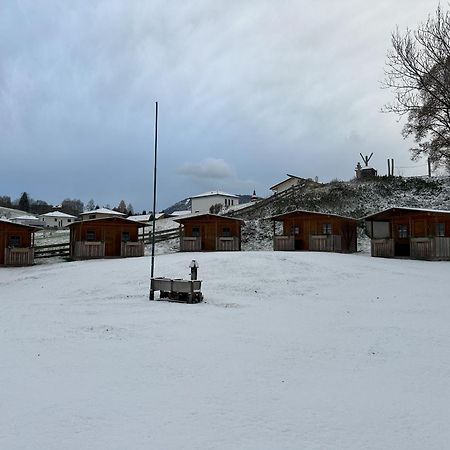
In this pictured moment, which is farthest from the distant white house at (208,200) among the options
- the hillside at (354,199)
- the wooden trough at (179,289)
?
the wooden trough at (179,289)

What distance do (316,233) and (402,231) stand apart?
6323 millimetres

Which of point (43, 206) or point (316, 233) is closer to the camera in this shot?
point (316, 233)

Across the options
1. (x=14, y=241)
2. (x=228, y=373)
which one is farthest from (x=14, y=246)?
(x=228, y=373)

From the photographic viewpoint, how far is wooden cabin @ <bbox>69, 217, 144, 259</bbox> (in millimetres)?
33031

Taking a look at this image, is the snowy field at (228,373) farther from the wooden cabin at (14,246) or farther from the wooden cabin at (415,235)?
the wooden cabin at (14,246)

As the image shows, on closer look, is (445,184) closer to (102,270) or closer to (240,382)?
(102,270)

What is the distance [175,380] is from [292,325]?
14.8 feet

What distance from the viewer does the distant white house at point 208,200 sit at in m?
72.6

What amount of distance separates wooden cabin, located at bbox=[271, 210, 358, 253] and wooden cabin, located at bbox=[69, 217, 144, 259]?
11375 mm

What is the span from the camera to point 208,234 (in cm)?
3678

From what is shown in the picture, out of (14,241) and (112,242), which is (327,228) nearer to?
(112,242)

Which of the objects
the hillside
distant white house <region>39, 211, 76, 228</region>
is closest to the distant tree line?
distant white house <region>39, 211, 76, 228</region>

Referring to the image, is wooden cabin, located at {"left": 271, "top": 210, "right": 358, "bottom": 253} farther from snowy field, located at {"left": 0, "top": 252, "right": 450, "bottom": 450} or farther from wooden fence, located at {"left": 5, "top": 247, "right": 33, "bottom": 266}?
wooden fence, located at {"left": 5, "top": 247, "right": 33, "bottom": 266}

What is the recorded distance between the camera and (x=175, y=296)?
47.4 feet
